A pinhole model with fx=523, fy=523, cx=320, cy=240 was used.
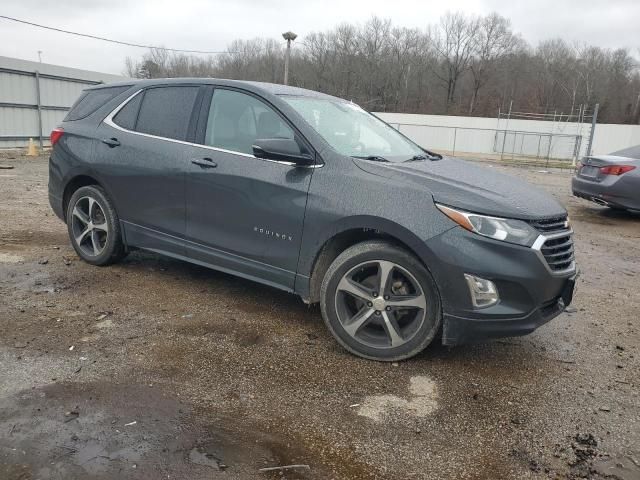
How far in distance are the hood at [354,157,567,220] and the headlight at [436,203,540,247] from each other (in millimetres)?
37

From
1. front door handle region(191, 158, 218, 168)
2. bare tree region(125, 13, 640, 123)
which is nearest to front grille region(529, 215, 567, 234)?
front door handle region(191, 158, 218, 168)

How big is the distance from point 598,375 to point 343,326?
1.69 meters

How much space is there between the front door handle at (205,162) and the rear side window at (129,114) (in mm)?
951

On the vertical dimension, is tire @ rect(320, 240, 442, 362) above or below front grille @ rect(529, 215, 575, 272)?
below

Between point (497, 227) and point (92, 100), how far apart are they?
401 centimetres

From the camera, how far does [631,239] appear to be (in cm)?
786

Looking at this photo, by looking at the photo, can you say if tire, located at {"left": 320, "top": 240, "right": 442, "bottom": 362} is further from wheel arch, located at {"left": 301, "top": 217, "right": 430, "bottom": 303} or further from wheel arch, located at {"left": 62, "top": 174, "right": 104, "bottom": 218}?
wheel arch, located at {"left": 62, "top": 174, "right": 104, "bottom": 218}

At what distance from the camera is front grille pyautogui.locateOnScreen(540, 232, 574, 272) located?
3.16 meters

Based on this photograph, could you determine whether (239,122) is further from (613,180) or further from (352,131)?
(613,180)

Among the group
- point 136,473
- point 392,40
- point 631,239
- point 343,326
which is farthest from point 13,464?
point 392,40

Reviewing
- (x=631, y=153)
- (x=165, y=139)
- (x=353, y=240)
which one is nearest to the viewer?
(x=353, y=240)

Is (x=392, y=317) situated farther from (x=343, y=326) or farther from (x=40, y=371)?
(x=40, y=371)

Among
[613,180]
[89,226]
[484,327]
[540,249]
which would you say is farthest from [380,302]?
[613,180]

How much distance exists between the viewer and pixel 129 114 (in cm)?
469
